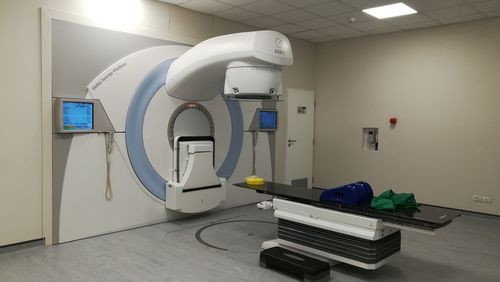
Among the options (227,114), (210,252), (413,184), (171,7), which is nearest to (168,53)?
(171,7)

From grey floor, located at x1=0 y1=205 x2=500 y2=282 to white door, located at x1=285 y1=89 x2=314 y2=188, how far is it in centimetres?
204

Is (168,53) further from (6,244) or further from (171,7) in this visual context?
(6,244)

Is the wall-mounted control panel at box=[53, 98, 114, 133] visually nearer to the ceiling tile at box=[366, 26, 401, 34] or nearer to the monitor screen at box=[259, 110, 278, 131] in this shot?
the monitor screen at box=[259, 110, 278, 131]

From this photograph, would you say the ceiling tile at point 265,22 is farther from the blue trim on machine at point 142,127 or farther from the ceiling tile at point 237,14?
the blue trim on machine at point 142,127

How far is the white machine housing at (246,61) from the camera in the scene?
3.50m

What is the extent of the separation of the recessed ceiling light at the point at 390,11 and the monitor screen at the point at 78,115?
3.37 meters

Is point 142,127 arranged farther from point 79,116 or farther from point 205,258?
point 205,258

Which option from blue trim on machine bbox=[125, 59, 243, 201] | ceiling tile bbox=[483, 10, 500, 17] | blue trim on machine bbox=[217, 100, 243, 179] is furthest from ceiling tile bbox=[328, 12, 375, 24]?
blue trim on machine bbox=[125, 59, 243, 201]

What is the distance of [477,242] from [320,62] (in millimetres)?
3801

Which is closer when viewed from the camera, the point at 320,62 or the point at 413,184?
the point at 413,184

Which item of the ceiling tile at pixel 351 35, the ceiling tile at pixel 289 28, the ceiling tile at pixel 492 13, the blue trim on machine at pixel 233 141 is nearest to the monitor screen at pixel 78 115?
the blue trim on machine at pixel 233 141

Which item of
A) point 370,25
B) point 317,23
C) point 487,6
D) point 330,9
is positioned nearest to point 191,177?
point 330,9

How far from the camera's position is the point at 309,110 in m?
6.63

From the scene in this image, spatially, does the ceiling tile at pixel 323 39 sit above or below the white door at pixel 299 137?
above
